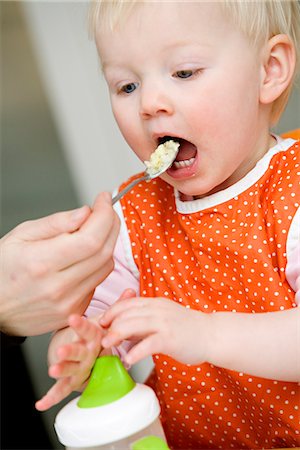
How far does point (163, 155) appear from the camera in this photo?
3.20ft

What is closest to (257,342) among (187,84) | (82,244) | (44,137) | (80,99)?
(82,244)

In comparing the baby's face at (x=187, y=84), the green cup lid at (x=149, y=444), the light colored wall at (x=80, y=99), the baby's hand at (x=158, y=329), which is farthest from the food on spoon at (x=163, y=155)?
the light colored wall at (x=80, y=99)

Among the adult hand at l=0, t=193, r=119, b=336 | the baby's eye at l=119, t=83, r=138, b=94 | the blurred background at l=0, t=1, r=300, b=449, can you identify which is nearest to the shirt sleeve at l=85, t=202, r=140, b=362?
the adult hand at l=0, t=193, r=119, b=336

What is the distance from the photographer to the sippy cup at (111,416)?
0.72m

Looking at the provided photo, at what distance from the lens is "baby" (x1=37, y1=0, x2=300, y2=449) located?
941 millimetres

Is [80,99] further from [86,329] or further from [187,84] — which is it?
[86,329]

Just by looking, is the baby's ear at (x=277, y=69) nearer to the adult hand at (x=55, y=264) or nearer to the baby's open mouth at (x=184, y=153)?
the baby's open mouth at (x=184, y=153)

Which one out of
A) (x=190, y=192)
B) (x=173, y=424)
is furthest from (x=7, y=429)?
(x=190, y=192)

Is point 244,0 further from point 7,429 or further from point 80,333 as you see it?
point 7,429

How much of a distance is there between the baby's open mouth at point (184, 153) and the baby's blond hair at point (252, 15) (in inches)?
6.2

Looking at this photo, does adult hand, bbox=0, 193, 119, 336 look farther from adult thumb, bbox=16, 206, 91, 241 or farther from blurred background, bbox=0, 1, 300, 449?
blurred background, bbox=0, 1, 300, 449

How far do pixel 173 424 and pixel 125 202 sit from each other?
341 millimetres

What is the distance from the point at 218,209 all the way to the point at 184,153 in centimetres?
10

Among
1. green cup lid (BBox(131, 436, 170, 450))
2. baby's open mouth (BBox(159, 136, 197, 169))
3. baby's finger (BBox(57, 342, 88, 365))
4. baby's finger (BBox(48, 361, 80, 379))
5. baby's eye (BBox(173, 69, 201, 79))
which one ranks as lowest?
green cup lid (BBox(131, 436, 170, 450))
